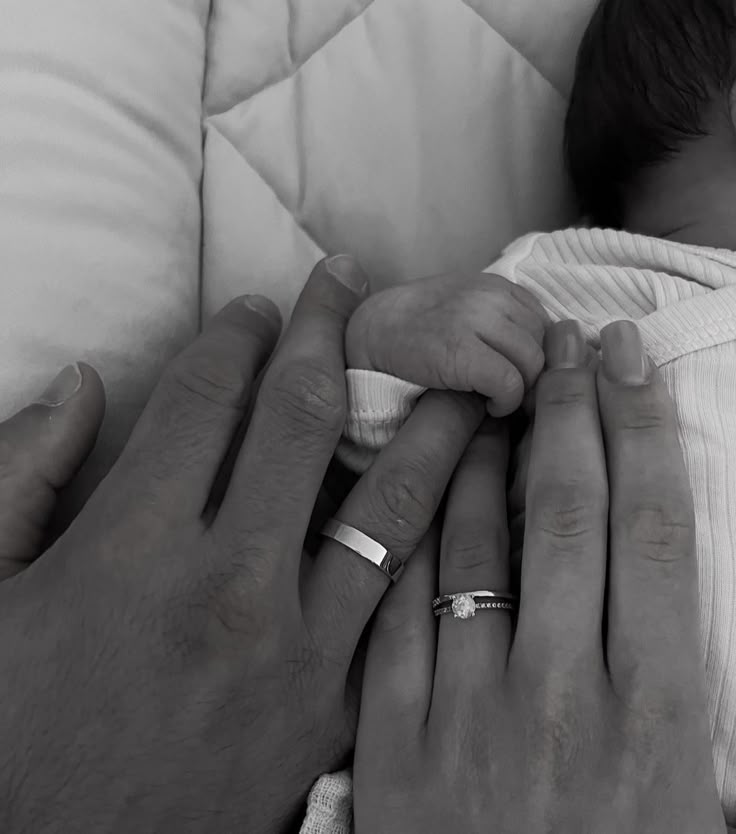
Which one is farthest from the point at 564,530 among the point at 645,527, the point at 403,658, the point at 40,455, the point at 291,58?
the point at 291,58

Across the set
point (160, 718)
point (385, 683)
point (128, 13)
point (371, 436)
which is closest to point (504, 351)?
point (371, 436)

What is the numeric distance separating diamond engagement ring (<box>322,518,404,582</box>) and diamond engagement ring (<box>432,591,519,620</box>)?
5 centimetres

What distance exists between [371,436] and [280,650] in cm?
21

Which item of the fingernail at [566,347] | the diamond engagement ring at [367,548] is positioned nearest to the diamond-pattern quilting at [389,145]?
the fingernail at [566,347]

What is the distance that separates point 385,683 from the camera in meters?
0.62

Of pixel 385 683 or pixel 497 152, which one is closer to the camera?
pixel 385 683

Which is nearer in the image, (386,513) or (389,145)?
(386,513)

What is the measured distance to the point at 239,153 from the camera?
894 millimetres

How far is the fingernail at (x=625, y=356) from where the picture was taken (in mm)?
655

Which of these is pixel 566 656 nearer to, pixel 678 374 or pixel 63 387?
pixel 678 374

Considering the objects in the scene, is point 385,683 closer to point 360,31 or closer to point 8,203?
point 8,203

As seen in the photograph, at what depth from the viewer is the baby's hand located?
0.67m

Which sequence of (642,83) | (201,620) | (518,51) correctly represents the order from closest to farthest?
(201,620), (642,83), (518,51)

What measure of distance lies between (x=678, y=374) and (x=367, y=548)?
307 millimetres
